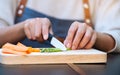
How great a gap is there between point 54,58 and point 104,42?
0.30m

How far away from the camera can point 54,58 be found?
67 cm

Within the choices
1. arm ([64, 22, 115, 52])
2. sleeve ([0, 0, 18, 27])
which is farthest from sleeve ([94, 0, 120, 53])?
sleeve ([0, 0, 18, 27])

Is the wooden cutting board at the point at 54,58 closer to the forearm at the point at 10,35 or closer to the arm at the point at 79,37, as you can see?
the arm at the point at 79,37

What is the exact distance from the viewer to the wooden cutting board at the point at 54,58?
2.16ft

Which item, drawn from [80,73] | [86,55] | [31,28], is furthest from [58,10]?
[80,73]

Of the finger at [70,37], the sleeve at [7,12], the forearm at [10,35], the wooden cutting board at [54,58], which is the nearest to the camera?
the wooden cutting board at [54,58]

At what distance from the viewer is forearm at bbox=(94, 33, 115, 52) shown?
914 mm

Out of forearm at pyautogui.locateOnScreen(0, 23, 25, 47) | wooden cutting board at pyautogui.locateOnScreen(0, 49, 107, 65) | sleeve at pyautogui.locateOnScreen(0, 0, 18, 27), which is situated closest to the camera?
wooden cutting board at pyautogui.locateOnScreen(0, 49, 107, 65)

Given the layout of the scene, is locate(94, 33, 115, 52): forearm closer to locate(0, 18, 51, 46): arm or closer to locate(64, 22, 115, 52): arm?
locate(64, 22, 115, 52): arm

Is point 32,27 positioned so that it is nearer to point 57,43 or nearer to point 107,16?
point 57,43

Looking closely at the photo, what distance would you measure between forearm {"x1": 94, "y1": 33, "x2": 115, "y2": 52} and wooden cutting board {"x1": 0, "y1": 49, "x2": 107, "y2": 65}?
22 centimetres

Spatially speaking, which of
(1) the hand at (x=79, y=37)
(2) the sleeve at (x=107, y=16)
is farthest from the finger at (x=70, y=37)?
(2) the sleeve at (x=107, y=16)

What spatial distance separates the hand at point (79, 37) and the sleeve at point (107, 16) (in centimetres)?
24

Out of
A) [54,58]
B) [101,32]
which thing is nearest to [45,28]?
[54,58]
